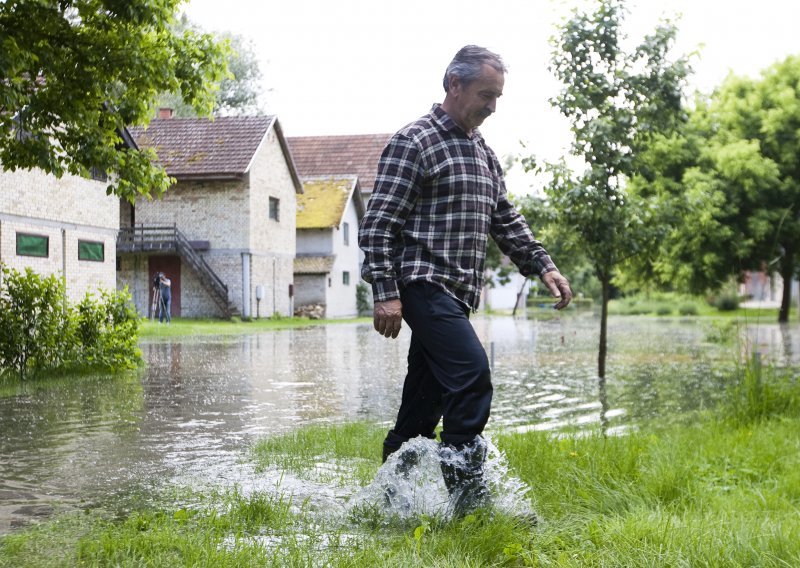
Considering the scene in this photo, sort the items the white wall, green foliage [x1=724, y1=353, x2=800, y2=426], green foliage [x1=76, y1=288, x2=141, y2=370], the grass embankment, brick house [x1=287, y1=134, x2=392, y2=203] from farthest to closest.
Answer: brick house [x1=287, y1=134, x2=392, y2=203] < the white wall < green foliage [x1=76, y1=288, x2=141, y2=370] < green foliage [x1=724, y1=353, x2=800, y2=426] < the grass embankment

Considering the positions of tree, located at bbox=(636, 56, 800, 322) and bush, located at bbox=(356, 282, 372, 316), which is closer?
tree, located at bbox=(636, 56, 800, 322)

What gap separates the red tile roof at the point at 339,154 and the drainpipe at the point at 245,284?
16.5 m

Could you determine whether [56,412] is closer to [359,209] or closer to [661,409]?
[661,409]

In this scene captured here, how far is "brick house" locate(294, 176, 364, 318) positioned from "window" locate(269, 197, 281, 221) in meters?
4.13

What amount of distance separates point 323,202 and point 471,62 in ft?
142

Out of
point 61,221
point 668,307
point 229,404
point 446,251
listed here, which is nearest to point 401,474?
point 446,251

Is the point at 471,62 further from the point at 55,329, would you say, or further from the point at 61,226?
the point at 61,226

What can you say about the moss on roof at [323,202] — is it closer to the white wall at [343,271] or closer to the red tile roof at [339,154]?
the white wall at [343,271]

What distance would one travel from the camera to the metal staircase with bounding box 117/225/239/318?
123ft

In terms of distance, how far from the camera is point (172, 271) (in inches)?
1545

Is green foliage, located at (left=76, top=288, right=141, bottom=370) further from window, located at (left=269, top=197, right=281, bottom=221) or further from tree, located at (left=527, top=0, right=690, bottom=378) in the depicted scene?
window, located at (left=269, top=197, right=281, bottom=221)

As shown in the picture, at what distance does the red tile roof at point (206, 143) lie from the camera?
37.5 m

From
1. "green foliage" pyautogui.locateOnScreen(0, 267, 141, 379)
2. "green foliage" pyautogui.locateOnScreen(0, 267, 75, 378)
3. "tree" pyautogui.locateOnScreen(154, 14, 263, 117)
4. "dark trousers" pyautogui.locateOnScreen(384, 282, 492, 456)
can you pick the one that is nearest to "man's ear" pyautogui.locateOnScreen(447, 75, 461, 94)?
"dark trousers" pyautogui.locateOnScreen(384, 282, 492, 456)

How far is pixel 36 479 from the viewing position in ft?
20.1
